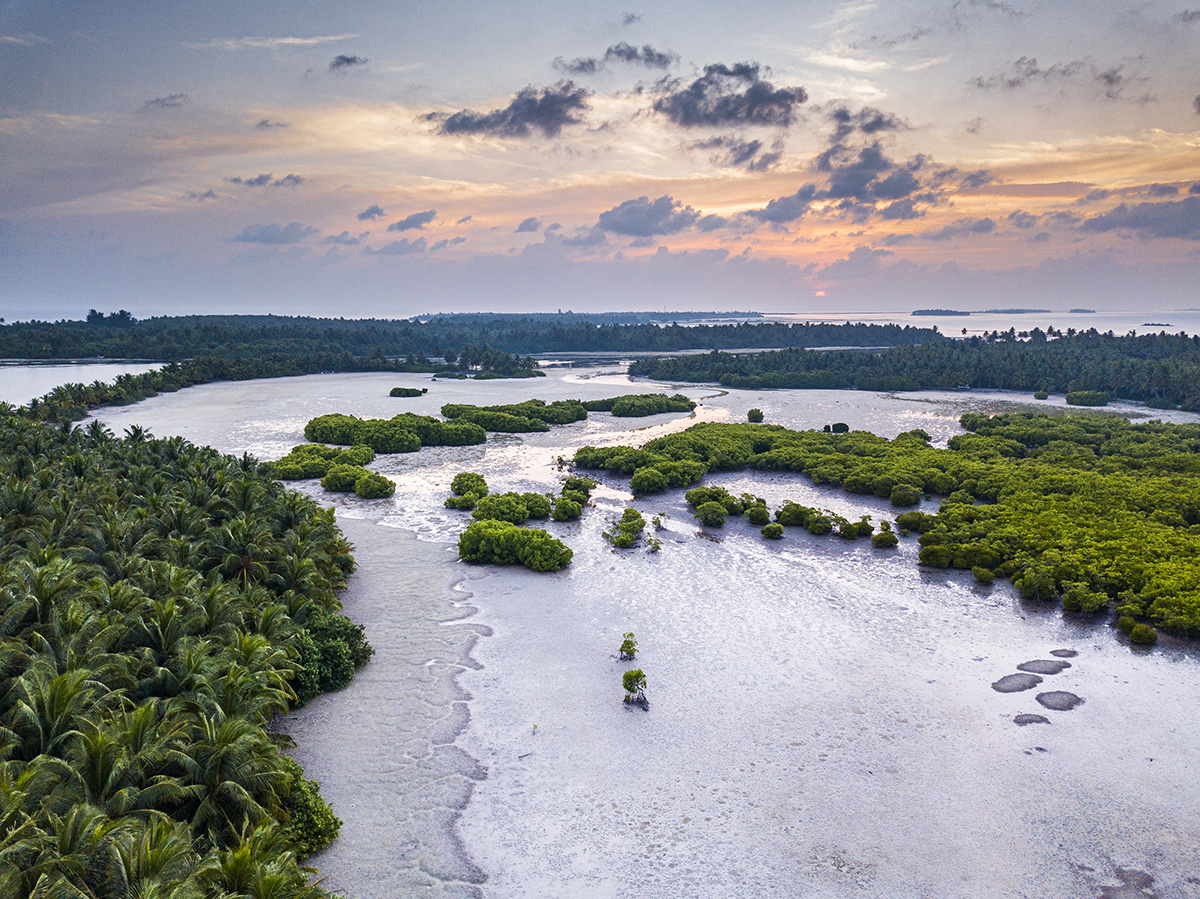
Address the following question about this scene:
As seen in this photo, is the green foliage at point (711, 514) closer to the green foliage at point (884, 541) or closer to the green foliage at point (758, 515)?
the green foliage at point (758, 515)

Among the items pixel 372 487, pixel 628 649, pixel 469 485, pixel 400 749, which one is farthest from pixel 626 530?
pixel 400 749

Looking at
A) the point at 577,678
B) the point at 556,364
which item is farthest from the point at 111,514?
the point at 556,364

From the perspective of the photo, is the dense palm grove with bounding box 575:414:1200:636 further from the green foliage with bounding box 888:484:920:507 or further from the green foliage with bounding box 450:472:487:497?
the green foliage with bounding box 450:472:487:497

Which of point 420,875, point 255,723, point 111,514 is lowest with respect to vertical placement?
point 420,875

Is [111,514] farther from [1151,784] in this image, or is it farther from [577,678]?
[1151,784]

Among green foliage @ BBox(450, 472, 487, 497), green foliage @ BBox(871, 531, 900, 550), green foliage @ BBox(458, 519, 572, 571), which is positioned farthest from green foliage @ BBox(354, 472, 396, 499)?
green foliage @ BBox(871, 531, 900, 550)
